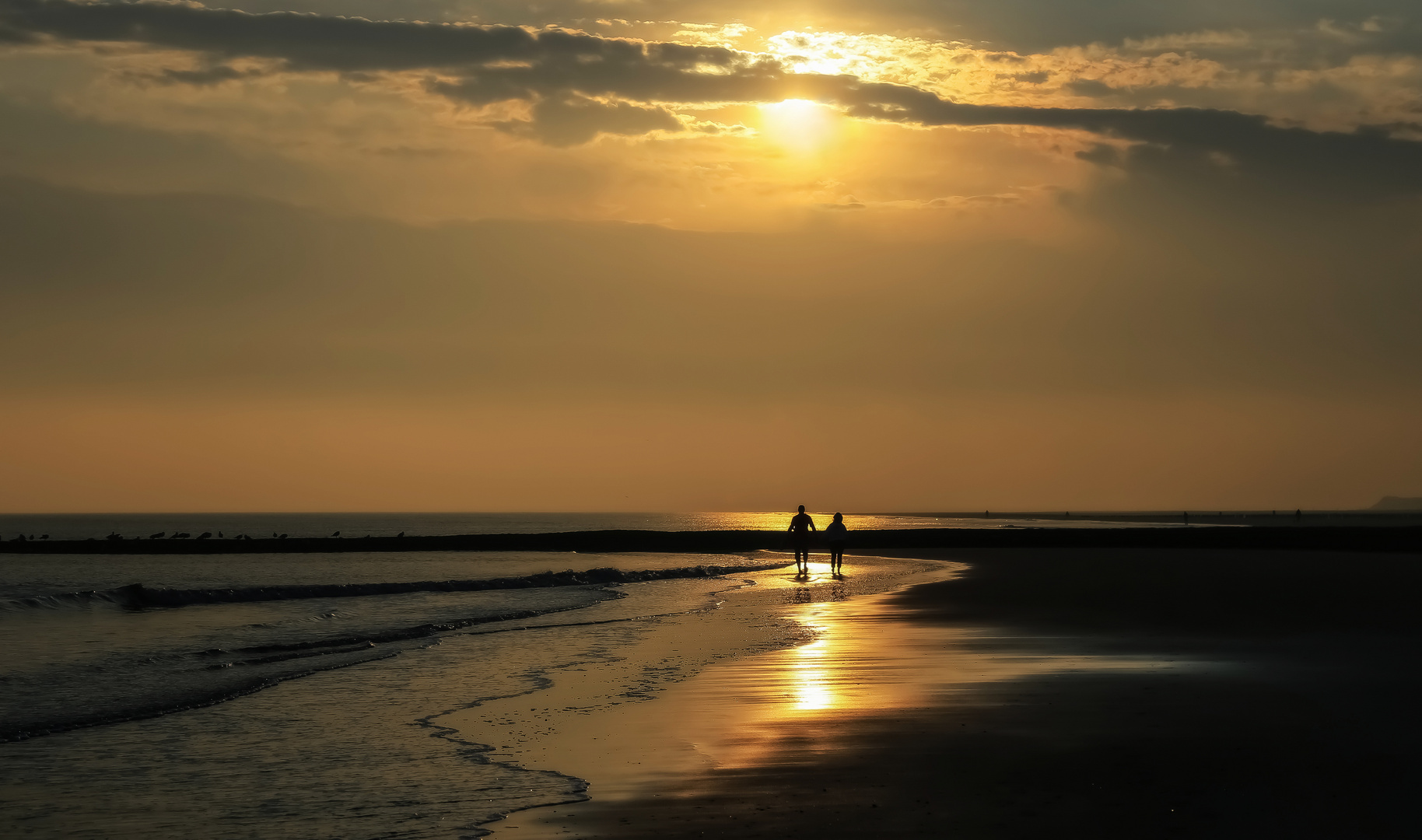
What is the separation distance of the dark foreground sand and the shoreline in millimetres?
56259

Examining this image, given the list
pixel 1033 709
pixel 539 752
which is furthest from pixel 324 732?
pixel 1033 709

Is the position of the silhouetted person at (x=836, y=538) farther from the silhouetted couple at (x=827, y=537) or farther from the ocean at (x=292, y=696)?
the ocean at (x=292, y=696)

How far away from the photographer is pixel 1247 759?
9.76 m

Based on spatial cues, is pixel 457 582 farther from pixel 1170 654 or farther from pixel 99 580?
pixel 1170 654

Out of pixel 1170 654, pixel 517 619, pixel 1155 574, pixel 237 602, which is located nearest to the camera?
pixel 1170 654

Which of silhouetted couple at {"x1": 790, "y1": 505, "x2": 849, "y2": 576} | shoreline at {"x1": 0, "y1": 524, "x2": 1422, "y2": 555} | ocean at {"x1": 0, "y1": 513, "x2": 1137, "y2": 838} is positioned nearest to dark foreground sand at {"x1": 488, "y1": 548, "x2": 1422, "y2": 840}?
ocean at {"x1": 0, "y1": 513, "x2": 1137, "y2": 838}

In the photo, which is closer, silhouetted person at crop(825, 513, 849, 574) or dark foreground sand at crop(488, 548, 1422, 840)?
dark foreground sand at crop(488, 548, 1422, 840)

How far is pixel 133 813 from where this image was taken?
30.0 feet

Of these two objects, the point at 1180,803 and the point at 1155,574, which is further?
the point at 1155,574

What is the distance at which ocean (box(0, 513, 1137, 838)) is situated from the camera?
925cm

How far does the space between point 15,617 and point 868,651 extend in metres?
23.0

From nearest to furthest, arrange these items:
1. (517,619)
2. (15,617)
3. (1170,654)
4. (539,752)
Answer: (539,752), (1170,654), (517,619), (15,617)

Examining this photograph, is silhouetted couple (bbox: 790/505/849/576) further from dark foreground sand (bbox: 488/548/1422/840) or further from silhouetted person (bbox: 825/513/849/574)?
dark foreground sand (bbox: 488/548/1422/840)

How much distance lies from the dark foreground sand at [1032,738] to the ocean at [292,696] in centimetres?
115
